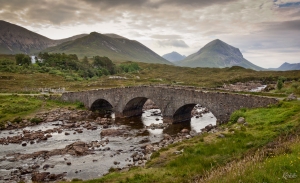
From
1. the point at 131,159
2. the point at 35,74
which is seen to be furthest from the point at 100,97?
the point at 35,74

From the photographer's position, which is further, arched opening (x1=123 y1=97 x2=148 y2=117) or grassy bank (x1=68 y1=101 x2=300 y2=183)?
arched opening (x1=123 y1=97 x2=148 y2=117)

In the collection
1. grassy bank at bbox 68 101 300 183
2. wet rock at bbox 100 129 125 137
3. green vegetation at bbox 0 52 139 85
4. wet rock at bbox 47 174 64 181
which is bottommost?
wet rock at bbox 47 174 64 181

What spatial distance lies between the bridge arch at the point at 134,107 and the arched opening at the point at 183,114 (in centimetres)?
883

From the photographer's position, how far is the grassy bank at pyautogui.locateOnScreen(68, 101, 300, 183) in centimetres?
991

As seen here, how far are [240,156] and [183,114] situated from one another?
26969 mm

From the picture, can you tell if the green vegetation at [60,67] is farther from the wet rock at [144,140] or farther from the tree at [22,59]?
the wet rock at [144,140]

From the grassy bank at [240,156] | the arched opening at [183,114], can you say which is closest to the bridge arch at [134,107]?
the arched opening at [183,114]

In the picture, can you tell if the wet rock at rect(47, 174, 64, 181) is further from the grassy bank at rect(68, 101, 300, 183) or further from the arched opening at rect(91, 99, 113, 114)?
the arched opening at rect(91, 99, 113, 114)

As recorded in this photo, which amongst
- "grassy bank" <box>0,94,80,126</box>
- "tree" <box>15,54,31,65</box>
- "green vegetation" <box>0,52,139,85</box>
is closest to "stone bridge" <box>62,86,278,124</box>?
"grassy bank" <box>0,94,80,126</box>

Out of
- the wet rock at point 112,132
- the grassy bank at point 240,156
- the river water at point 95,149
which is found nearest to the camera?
the grassy bank at point 240,156

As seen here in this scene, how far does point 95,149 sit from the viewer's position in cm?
2906

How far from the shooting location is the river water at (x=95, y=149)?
2314 cm

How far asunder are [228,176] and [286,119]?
44.9ft

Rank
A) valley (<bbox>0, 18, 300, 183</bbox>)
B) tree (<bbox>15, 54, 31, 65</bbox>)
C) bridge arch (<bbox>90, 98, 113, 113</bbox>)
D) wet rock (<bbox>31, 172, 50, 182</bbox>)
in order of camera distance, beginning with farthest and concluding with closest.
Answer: tree (<bbox>15, 54, 31, 65</bbox>), bridge arch (<bbox>90, 98, 113, 113</bbox>), wet rock (<bbox>31, 172, 50, 182</bbox>), valley (<bbox>0, 18, 300, 183</bbox>)
